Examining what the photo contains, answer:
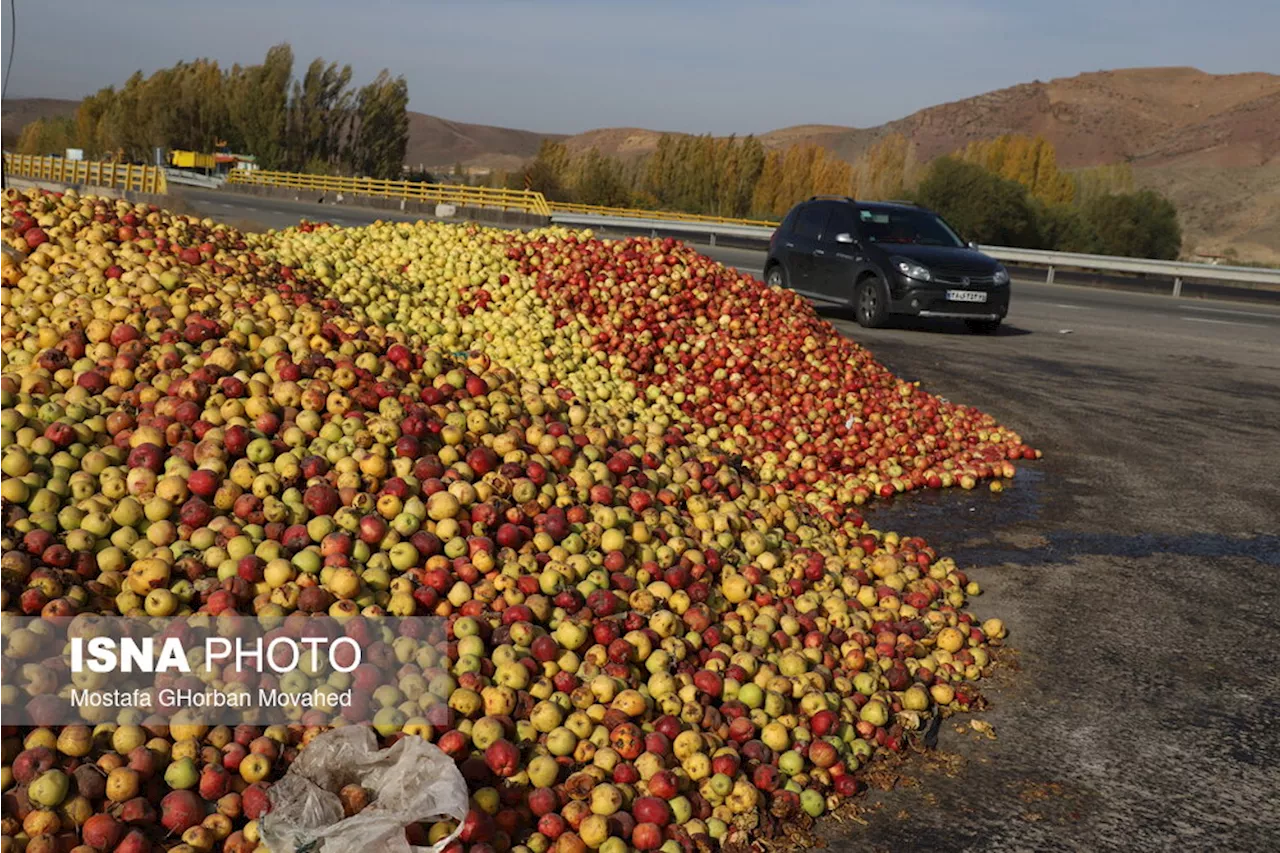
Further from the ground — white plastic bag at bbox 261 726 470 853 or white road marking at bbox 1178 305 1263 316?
white road marking at bbox 1178 305 1263 316

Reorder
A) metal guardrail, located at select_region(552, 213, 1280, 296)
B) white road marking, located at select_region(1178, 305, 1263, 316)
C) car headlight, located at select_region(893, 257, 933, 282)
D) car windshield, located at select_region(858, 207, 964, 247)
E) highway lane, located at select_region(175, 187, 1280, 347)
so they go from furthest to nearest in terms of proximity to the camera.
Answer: metal guardrail, located at select_region(552, 213, 1280, 296)
white road marking, located at select_region(1178, 305, 1263, 316)
highway lane, located at select_region(175, 187, 1280, 347)
car windshield, located at select_region(858, 207, 964, 247)
car headlight, located at select_region(893, 257, 933, 282)

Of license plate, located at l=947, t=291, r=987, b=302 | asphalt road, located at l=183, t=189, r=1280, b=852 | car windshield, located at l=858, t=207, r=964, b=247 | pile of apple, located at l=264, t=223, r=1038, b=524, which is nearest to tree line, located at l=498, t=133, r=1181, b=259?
car windshield, located at l=858, t=207, r=964, b=247

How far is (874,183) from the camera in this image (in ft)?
180

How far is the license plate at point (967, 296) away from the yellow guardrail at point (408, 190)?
25397 mm

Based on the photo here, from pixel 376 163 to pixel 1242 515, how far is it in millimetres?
71922

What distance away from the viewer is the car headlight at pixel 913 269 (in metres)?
15.1

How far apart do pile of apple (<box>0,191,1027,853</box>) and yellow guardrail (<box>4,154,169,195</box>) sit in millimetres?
28635

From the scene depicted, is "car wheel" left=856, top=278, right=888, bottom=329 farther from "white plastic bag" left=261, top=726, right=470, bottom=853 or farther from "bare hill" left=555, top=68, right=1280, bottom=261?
"bare hill" left=555, top=68, right=1280, bottom=261

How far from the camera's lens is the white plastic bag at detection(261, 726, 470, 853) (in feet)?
9.02

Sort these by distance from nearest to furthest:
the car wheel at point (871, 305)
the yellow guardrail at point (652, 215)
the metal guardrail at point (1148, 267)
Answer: the car wheel at point (871, 305) < the metal guardrail at point (1148, 267) < the yellow guardrail at point (652, 215)

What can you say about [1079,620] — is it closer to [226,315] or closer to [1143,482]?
[1143,482]

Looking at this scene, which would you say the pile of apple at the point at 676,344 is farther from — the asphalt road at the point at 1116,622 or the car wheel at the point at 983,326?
the car wheel at the point at 983,326

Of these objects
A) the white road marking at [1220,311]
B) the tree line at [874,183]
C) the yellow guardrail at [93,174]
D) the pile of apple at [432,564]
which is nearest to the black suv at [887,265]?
the white road marking at [1220,311]

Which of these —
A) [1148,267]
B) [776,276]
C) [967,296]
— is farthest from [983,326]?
[1148,267]
